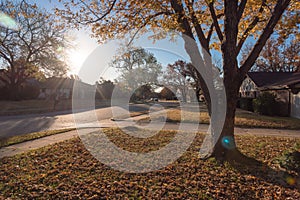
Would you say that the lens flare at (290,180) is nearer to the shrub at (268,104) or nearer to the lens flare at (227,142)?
the lens flare at (227,142)

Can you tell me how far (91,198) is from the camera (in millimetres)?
2732

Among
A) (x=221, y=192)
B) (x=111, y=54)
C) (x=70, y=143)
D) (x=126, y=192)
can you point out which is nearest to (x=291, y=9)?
(x=221, y=192)

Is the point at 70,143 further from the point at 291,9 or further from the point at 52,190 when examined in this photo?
the point at 291,9

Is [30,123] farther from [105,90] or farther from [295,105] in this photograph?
[105,90]

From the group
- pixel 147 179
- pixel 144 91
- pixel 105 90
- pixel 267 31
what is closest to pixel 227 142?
pixel 147 179

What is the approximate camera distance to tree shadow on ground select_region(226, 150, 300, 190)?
322 cm

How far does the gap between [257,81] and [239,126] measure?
1434 centimetres

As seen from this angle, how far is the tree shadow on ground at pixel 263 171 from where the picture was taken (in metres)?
3.22

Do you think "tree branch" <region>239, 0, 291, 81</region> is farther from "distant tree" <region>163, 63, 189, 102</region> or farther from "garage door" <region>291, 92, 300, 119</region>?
"distant tree" <region>163, 63, 189, 102</region>

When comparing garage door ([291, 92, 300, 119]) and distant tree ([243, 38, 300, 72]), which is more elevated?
distant tree ([243, 38, 300, 72])

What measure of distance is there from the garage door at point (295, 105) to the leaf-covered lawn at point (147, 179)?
10014 millimetres

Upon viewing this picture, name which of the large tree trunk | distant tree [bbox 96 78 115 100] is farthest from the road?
distant tree [bbox 96 78 115 100]

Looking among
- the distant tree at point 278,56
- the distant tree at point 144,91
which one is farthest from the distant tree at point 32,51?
the distant tree at point 278,56

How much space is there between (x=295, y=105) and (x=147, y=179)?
13384 millimetres
